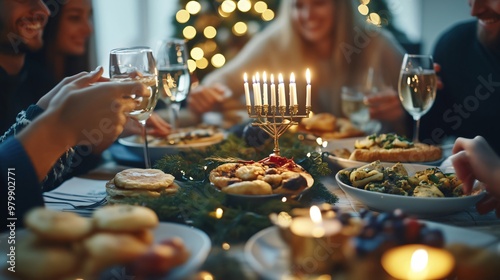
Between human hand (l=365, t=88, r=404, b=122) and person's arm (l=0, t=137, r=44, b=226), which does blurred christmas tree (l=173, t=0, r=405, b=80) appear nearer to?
human hand (l=365, t=88, r=404, b=122)

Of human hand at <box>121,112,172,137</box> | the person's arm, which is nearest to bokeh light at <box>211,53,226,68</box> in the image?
human hand at <box>121,112,172,137</box>

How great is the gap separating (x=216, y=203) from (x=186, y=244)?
0.62 ft

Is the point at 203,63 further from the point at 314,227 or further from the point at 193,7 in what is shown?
the point at 314,227

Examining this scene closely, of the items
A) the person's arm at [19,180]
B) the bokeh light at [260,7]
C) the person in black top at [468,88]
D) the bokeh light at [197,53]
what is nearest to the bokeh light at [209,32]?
the bokeh light at [197,53]

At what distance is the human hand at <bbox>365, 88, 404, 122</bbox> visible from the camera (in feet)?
6.96

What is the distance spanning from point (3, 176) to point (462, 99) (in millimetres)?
1899

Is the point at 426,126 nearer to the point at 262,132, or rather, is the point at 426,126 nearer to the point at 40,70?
the point at 262,132

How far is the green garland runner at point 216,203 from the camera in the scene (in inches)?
39.3

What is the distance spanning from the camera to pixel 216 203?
1046mm

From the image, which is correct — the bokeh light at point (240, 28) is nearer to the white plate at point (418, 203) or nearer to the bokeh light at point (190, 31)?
the bokeh light at point (190, 31)

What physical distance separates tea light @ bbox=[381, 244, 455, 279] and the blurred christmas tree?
3762 mm

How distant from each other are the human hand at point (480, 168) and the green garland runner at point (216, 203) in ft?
0.95

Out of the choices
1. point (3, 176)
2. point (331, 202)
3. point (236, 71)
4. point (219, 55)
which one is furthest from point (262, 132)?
point (219, 55)

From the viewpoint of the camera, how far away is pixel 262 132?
1621mm
